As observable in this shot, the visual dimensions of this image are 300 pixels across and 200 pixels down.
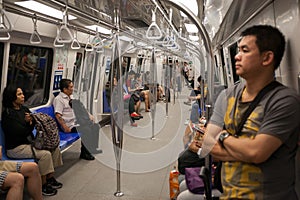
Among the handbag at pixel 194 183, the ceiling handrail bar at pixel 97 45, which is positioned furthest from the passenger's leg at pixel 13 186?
the ceiling handrail bar at pixel 97 45

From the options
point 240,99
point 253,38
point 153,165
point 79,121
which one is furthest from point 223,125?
point 79,121

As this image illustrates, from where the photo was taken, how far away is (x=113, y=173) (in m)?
3.73

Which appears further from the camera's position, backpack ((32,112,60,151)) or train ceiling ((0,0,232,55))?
backpack ((32,112,60,151))

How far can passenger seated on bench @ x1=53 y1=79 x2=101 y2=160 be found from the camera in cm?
425

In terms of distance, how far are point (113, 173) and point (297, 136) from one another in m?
3.02

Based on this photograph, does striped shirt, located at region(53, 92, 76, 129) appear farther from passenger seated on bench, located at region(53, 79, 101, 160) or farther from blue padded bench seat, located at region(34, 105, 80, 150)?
blue padded bench seat, located at region(34, 105, 80, 150)

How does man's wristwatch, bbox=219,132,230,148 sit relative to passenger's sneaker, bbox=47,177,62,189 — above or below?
above

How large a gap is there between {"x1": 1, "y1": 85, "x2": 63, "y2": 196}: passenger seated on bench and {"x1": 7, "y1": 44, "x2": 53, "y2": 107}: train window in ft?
2.46

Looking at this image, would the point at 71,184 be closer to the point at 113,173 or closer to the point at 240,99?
the point at 113,173

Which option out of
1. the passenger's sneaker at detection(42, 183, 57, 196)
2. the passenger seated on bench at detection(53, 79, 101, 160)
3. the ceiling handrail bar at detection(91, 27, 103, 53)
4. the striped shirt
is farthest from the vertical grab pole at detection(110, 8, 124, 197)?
the ceiling handrail bar at detection(91, 27, 103, 53)

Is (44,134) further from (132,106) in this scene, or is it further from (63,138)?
(132,106)

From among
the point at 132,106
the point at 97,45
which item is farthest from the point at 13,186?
the point at 132,106

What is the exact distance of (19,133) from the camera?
9.75ft

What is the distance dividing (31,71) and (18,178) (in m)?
2.33
